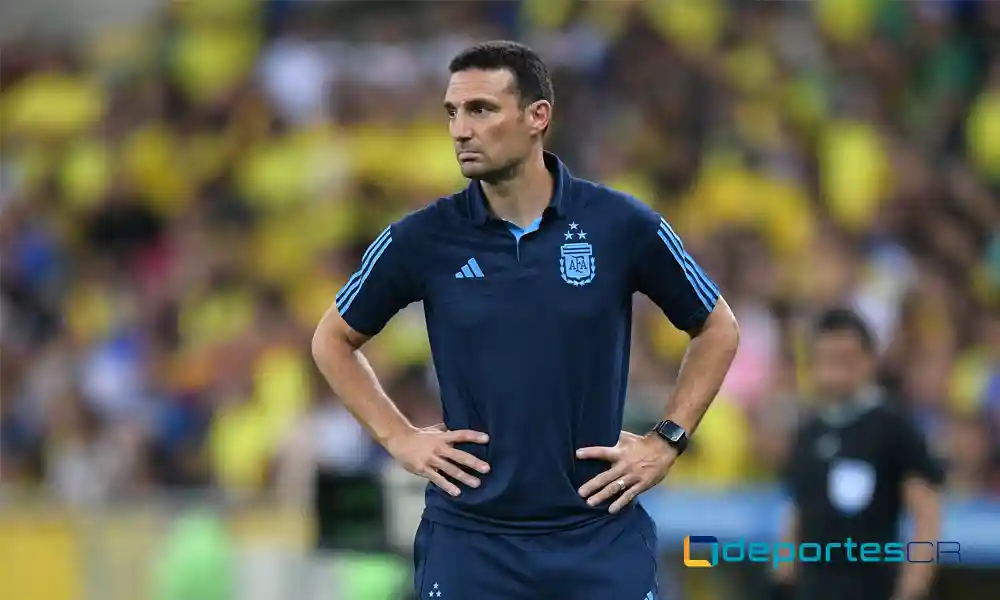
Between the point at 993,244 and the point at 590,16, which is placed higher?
the point at 590,16

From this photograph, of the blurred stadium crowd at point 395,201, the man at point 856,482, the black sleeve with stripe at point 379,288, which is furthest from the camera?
the blurred stadium crowd at point 395,201

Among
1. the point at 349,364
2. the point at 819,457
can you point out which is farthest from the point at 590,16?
the point at 349,364

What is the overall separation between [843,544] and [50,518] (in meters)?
5.31

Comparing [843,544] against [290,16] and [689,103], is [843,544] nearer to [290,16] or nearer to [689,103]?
[689,103]

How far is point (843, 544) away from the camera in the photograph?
22.3 ft

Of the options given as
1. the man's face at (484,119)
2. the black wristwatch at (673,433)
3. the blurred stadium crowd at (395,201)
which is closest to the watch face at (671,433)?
the black wristwatch at (673,433)

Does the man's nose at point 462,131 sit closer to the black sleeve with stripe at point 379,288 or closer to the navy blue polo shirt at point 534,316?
the navy blue polo shirt at point 534,316

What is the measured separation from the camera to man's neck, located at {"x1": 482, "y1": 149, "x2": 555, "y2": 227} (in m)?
4.85

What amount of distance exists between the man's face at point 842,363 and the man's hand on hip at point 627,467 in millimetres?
2204

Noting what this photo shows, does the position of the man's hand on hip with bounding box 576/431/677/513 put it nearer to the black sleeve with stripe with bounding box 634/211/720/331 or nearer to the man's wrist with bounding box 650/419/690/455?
the man's wrist with bounding box 650/419/690/455

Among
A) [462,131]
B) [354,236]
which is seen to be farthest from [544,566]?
[354,236]

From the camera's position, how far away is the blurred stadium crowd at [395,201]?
10.2m

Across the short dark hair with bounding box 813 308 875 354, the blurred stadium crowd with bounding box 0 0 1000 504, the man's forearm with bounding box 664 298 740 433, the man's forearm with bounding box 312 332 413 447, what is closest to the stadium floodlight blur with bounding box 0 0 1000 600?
the blurred stadium crowd with bounding box 0 0 1000 504

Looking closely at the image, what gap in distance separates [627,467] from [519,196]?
0.85 metres
